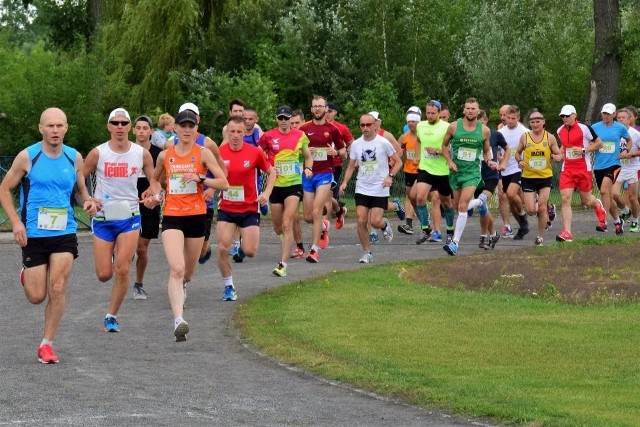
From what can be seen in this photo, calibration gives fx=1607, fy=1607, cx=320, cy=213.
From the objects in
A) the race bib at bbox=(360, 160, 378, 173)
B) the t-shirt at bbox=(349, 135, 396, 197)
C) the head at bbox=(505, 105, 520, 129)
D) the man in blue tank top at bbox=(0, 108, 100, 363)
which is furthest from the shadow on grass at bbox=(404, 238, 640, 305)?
the man in blue tank top at bbox=(0, 108, 100, 363)

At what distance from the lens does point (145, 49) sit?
142 ft

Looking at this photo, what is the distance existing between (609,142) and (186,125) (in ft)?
45.4

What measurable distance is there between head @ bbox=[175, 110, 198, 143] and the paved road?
175 cm

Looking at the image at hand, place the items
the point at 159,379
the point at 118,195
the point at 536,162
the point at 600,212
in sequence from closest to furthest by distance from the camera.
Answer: the point at 159,379
the point at 118,195
the point at 536,162
the point at 600,212

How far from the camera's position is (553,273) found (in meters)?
19.3

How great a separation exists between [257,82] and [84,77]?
21.3 feet

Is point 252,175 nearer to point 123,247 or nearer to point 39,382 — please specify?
point 123,247

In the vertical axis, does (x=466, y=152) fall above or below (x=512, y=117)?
below

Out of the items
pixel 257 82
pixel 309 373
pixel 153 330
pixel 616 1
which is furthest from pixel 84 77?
pixel 309 373

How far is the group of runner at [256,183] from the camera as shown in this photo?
12.7 meters

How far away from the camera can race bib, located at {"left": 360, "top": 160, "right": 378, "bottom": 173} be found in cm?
2144

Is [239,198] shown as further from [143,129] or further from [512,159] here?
[512,159]

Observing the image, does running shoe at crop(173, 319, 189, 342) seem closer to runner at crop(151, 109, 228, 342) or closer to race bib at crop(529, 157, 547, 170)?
runner at crop(151, 109, 228, 342)

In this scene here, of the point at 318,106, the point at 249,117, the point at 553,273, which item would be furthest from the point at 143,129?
the point at 553,273
